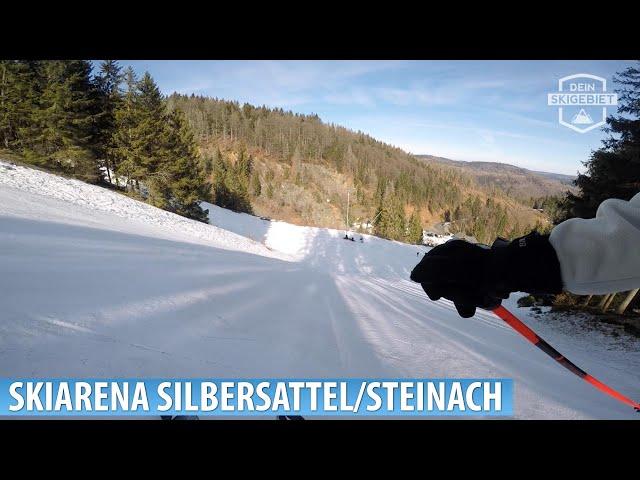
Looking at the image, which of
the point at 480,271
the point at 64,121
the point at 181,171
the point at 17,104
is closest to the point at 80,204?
the point at 64,121

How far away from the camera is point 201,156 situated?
3884cm

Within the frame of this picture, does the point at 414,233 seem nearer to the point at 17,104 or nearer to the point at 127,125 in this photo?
the point at 127,125

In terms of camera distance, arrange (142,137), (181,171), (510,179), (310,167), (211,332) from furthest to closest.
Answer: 1. (510,179)
2. (310,167)
3. (181,171)
4. (142,137)
5. (211,332)

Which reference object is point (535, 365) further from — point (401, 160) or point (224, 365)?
point (401, 160)

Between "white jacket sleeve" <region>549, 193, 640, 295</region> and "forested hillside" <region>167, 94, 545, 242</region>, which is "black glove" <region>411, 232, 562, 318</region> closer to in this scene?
"white jacket sleeve" <region>549, 193, 640, 295</region>

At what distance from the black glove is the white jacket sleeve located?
0.09m

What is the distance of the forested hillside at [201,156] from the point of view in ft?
54.2

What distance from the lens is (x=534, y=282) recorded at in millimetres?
1221

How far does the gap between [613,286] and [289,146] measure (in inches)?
3530

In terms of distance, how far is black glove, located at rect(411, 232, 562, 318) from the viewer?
1.24 m

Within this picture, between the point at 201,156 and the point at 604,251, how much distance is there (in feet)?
141

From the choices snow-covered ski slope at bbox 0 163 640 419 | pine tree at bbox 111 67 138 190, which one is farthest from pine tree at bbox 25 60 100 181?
snow-covered ski slope at bbox 0 163 640 419
